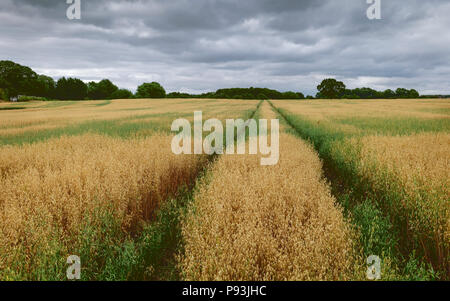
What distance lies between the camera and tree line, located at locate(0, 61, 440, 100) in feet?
219

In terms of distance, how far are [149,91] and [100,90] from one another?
65.5ft

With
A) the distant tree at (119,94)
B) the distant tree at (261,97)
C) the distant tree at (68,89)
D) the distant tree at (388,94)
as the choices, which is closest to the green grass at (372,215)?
the distant tree at (68,89)

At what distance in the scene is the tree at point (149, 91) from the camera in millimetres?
103688

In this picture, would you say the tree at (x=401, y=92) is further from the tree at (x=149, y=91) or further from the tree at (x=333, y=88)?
the tree at (x=149, y=91)

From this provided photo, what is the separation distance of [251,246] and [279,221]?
31.5 inches

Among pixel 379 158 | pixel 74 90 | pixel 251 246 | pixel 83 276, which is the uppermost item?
pixel 74 90

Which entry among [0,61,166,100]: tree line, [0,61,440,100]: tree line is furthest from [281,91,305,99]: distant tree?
[0,61,166,100]: tree line

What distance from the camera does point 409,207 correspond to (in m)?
3.79

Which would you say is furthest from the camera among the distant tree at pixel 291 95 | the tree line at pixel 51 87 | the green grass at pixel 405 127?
the distant tree at pixel 291 95

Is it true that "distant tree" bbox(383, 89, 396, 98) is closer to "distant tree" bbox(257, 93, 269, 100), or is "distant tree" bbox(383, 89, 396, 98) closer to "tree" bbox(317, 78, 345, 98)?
"tree" bbox(317, 78, 345, 98)

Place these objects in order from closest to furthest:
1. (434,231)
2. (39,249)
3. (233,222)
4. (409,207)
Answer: (39,249) < (434,231) < (233,222) < (409,207)

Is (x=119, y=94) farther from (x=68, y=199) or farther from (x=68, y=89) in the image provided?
(x=68, y=199)
